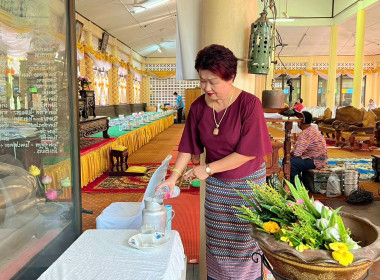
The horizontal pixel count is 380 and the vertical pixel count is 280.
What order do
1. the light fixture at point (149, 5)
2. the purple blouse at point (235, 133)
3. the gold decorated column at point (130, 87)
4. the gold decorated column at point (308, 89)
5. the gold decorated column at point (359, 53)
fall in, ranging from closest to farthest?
the purple blouse at point (235, 133) → the light fixture at point (149, 5) → the gold decorated column at point (359, 53) → the gold decorated column at point (130, 87) → the gold decorated column at point (308, 89)

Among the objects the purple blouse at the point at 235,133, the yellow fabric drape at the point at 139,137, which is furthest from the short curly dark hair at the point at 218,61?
the yellow fabric drape at the point at 139,137

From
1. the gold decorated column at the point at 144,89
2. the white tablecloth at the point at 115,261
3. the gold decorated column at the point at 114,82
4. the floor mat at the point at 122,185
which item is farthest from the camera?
the gold decorated column at the point at 144,89

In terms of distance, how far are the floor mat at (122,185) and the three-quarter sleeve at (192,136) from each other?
287 cm

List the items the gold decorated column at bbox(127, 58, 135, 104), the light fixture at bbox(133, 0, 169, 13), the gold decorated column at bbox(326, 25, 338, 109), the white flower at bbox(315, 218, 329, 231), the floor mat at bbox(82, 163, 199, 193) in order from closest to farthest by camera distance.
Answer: the white flower at bbox(315, 218, 329, 231) → the floor mat at bbox(82, 163, 199, 193) → the light fixture at bbox(133, 0, 169, 13) → the gold decorated column at bbox(326, 25, 338, 109) → the gold decorated column at bbox(127, 58, 135, 104)

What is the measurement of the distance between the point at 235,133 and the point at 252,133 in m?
0.08

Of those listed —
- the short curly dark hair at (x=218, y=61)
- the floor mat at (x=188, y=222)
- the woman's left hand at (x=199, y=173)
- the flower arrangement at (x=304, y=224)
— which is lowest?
the floor mat at (x=188, y=222)

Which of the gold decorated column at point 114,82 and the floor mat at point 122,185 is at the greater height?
the gold decorated column at point 114,82

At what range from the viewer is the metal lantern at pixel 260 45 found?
2.12m

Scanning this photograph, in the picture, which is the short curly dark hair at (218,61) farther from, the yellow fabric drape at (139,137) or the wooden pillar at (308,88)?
the wooden pillar at (308,88)

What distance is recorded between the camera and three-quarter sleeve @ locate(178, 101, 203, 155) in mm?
1787

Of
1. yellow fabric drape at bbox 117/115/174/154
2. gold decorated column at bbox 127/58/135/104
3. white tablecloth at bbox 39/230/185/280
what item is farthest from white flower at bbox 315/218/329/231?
gold decorated column at bbox 127/58/135/104

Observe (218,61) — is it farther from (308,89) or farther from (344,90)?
(344,90)

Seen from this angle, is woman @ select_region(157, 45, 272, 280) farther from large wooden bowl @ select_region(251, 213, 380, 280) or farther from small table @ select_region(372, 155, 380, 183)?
small table @ select_region(372, 155, 380, 183)

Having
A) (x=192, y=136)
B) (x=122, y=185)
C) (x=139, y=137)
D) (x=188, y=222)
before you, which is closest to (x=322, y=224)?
(x=192, y=136)
